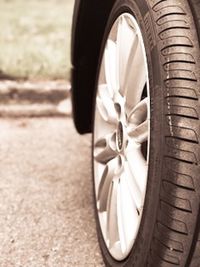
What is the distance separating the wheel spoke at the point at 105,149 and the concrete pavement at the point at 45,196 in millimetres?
325

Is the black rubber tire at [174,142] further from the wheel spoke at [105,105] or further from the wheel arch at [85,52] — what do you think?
the wheel arch at [85,52]

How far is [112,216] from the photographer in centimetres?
203

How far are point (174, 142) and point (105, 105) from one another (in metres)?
0.78

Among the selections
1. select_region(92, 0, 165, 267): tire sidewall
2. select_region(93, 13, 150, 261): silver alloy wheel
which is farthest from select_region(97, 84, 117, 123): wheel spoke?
select_region(92, 0, 165, 267): tire sidewall

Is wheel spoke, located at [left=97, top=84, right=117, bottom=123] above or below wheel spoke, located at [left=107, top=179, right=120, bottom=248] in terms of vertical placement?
above

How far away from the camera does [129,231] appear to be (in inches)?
70.9

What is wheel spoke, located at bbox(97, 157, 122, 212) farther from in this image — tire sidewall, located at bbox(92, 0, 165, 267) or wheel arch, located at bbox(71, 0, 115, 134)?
wheel arch, located at bbox(71, 0, 115, 134)

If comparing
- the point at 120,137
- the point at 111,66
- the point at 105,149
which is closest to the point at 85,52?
the point at 111,66

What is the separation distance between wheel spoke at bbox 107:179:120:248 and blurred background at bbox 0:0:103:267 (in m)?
0.21

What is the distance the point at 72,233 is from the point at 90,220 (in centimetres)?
15

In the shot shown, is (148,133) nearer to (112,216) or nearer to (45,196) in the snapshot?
(112,216)

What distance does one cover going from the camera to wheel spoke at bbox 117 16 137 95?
1908 mm

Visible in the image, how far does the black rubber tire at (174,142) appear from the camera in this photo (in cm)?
147

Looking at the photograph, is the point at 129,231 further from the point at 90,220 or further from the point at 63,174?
the point at 63,174
